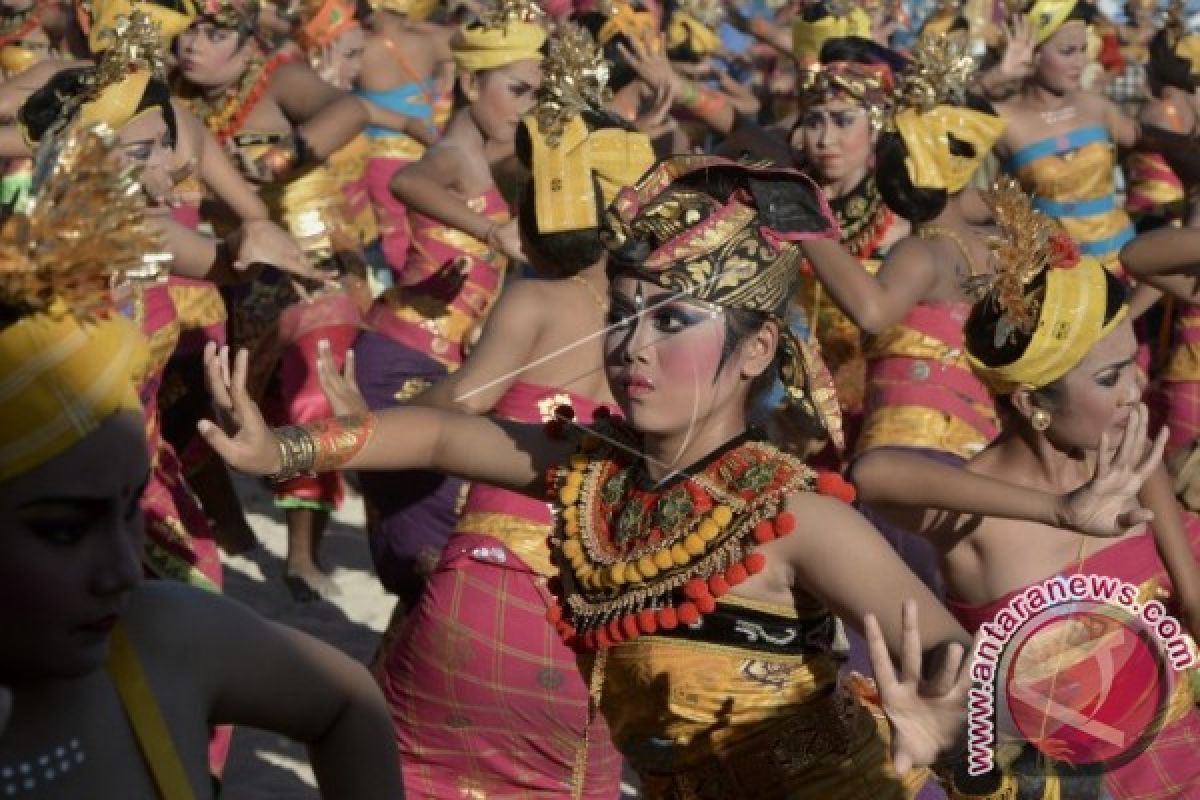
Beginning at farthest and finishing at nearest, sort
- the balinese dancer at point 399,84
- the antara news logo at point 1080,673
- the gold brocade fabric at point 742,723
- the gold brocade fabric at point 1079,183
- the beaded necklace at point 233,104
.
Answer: the balinese dancer at point 399,84, the gold brocade fabric at point 1079,183, the beaded necklace at point 233,104, the gold brocade fabric at point 742,723, the antara news logo at point 1080,673

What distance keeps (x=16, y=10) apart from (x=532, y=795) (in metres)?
6.68

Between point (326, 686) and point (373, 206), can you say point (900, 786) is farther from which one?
point (373, 206)

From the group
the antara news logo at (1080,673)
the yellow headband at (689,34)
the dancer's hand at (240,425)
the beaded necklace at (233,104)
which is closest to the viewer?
the antara news logo at (1080,673)

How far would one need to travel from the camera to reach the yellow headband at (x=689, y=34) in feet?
40.0

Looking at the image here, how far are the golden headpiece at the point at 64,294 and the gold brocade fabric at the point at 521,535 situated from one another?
244cm

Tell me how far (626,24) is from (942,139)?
272cm

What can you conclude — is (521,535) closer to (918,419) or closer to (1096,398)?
(1096,398)

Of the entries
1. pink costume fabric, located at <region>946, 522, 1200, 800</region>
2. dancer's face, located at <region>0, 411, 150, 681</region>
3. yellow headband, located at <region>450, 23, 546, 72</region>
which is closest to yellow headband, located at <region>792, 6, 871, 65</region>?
yellow headband, located at <region>450, 23, 546, 72</region>

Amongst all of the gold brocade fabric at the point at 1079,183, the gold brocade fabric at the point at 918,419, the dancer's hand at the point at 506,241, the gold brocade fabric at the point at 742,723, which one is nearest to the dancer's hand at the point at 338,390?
the gold brocade fabric at the point at 742,723

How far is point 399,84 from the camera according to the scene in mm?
11438

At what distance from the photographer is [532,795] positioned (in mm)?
4781

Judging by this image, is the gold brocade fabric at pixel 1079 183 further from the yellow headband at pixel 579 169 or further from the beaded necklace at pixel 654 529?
the beaded necklace at pixel 654 529

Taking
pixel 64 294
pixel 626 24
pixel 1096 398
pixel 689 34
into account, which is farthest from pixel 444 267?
pixel 689 34

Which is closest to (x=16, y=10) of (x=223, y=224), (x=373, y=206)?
(x=373, y=206)
